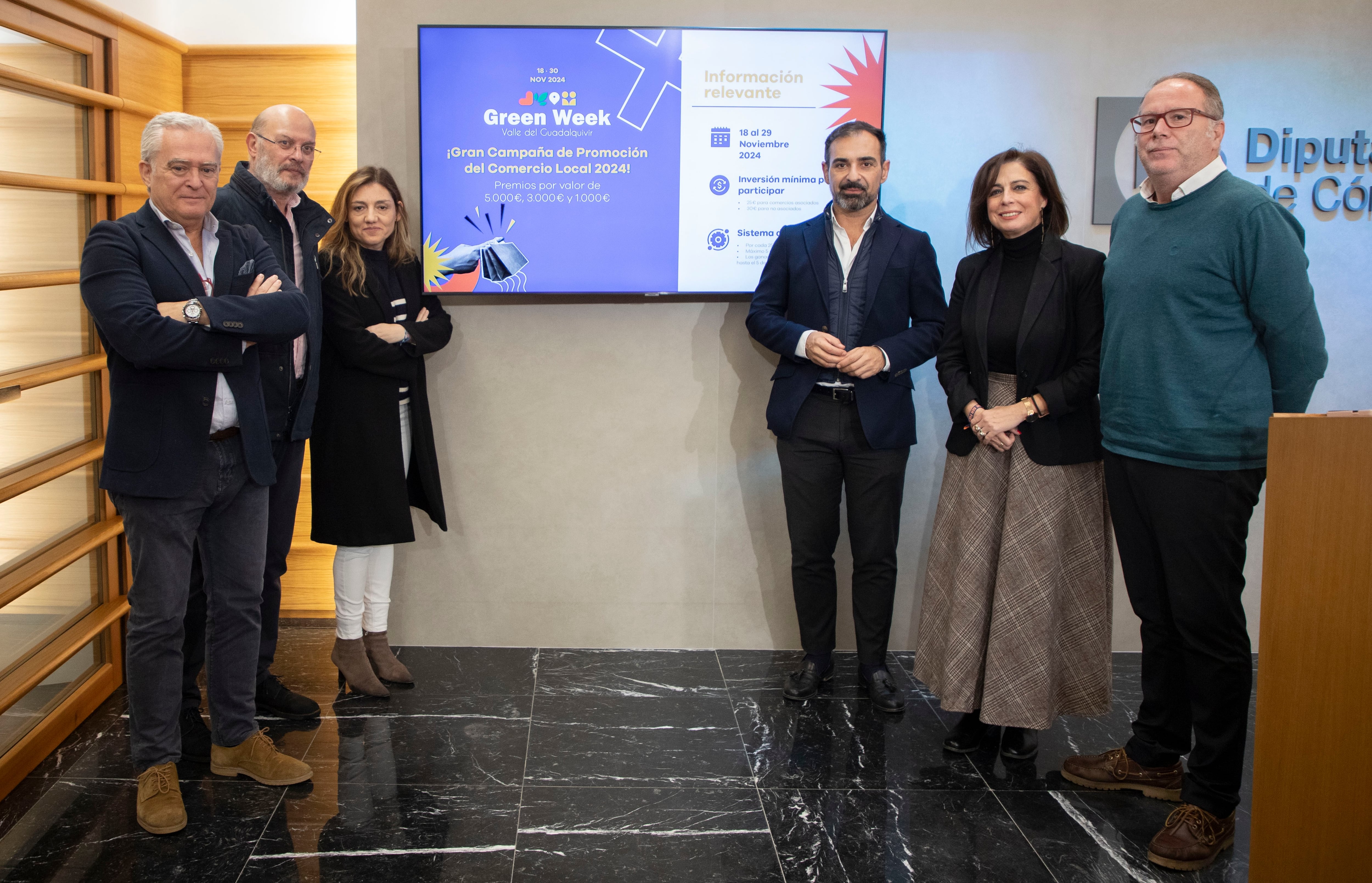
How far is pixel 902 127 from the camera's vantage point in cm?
384

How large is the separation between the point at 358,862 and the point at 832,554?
6.29 ft

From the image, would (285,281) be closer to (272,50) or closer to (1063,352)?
(272,50)

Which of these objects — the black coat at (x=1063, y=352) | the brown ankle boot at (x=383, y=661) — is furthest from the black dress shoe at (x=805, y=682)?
the brown ankle boot at (x=383, y=661)

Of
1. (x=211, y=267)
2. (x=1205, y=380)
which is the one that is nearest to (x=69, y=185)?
(x=211, y=267)

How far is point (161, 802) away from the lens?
8.61 ft

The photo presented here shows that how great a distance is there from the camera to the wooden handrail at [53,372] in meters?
2.84

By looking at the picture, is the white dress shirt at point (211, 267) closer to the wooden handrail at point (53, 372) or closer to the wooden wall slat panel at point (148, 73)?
the wooden handrail at point (53, 372)

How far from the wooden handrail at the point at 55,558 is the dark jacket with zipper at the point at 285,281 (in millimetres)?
536

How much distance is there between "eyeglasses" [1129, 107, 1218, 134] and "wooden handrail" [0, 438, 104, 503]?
9.43 feet

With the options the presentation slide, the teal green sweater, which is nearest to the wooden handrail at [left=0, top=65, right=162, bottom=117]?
the presentation slide

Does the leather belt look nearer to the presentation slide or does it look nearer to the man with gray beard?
the presentation slide

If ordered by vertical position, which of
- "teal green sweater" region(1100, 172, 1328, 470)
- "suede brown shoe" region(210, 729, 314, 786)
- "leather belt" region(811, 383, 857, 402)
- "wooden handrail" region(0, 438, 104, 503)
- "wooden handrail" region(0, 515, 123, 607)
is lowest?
"suede brown shoe" region(210, 729, 314, 786)

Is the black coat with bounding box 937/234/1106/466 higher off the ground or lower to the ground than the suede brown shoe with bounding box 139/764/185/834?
higher

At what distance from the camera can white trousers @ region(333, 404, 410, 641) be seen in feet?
11.5
